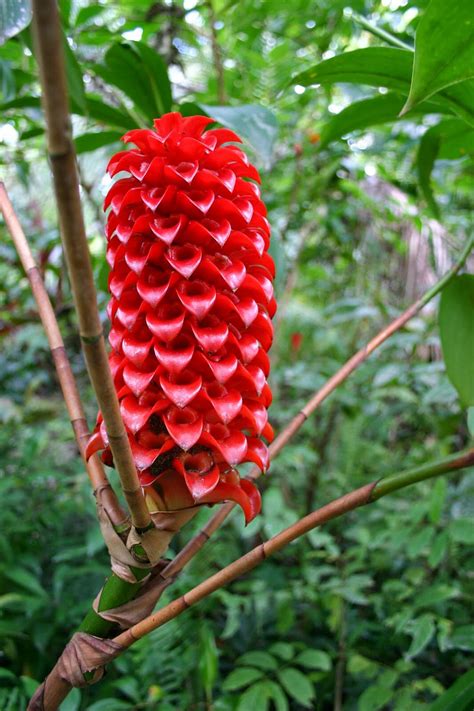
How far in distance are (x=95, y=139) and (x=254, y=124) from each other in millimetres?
331

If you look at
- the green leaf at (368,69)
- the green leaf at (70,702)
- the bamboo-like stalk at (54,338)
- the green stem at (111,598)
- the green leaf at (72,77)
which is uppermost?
the green leaf at (72,77)

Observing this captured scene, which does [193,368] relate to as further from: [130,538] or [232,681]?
[232,681]

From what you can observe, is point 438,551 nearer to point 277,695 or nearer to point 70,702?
point 277,695

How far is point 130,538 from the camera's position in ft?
1.38

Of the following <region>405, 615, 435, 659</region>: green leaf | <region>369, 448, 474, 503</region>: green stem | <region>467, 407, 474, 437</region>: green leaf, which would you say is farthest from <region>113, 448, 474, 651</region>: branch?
<region>405, 615, 435, 659</region>: green leaf

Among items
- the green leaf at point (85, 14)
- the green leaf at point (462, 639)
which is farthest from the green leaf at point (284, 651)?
the green leaf at point (85, 14)

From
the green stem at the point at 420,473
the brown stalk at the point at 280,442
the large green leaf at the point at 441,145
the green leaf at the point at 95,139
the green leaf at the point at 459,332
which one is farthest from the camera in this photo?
the green leaf at the point at 95,139

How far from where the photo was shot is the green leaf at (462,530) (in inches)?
40.3

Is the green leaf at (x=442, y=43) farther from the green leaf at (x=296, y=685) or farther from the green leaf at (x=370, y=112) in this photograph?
the green leaf at (x=296, y=685)

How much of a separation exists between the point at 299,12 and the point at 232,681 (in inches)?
53.9

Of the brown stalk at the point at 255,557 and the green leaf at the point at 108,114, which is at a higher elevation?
the green leaf at the point at 108,114

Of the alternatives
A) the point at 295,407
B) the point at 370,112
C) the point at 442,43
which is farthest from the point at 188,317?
the point at 295,407

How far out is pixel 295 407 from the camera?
182 cm

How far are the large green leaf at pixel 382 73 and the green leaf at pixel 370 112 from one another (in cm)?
11
